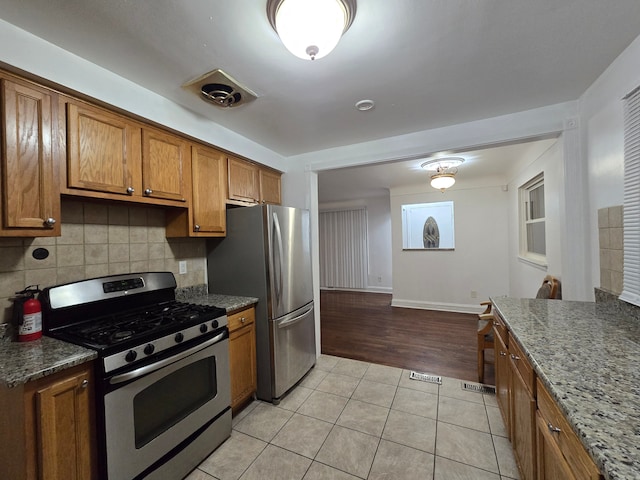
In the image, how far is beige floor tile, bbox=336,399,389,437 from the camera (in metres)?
1.88

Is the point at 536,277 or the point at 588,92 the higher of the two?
the point at 588,92

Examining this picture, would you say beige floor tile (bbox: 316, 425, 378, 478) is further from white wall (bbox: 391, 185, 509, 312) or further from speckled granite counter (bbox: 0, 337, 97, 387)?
white wall (bbox: 391, 185, 509, 312)

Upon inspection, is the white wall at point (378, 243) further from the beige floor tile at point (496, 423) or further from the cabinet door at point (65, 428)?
the cabinet door at point (65, 428)

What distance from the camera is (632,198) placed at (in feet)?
4.50

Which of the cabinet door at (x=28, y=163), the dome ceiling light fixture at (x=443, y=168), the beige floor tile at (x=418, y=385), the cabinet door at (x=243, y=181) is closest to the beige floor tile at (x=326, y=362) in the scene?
the beige floor tile at (x=418, y=385)

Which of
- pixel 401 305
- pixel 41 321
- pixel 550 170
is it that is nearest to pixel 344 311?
pixel 401 305

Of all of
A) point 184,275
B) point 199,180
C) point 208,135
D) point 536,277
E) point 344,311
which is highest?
point 208,135

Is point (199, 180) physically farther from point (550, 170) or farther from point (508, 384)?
point (550, 170)

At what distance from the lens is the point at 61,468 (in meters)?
1.09

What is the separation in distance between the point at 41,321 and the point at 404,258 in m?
4.90

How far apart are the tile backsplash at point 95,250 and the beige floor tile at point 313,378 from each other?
4.51 feet

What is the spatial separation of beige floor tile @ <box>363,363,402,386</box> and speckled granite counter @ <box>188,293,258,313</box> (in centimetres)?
137

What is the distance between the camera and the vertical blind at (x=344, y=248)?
660 cm

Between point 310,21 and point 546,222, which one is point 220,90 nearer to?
point 310,21
